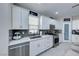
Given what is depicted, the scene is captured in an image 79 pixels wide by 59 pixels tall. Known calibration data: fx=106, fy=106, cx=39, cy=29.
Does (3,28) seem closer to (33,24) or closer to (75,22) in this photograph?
(33,24)

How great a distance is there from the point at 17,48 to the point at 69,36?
7.17m

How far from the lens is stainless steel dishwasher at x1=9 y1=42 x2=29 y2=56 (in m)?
2.94

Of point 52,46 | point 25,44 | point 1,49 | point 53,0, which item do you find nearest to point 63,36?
point 52,46

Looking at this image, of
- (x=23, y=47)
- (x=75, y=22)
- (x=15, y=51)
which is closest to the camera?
(x=15, y=51)

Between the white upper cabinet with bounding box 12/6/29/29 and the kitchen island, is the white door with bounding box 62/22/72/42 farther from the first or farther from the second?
the white upper cabinet with bounding box 12/6/29/29

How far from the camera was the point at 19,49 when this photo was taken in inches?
129

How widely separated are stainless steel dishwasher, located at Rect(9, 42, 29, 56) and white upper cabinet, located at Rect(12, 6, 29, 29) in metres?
0.67

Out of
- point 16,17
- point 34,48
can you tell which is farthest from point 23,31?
point 16,17

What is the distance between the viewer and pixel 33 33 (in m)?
5.13

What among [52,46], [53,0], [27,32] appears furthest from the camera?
[52,46]

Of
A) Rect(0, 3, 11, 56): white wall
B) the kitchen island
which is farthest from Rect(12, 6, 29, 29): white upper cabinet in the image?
Rect(0, 3, 11, 56): white wall

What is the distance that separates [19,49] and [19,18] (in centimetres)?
116

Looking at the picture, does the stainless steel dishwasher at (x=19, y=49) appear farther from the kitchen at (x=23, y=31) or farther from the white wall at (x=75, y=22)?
the white wall at (x=75, y=22)

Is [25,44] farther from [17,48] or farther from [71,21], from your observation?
[71,21]
